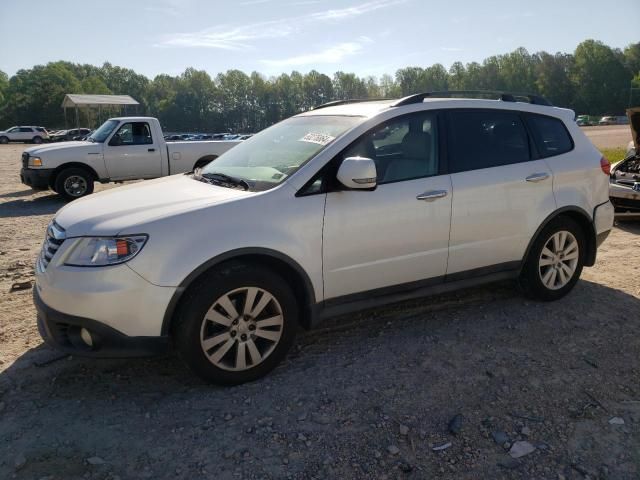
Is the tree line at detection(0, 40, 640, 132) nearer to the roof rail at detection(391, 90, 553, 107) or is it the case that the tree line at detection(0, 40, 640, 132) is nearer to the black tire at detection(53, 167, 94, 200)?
the black tire at detection(53, 167, 94, 200)

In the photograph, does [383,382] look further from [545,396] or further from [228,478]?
[228,478]

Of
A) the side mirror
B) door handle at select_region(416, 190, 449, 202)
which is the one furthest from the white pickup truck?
the side mirror

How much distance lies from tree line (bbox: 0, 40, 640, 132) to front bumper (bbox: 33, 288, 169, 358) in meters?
93.1

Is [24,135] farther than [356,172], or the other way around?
[24,135]

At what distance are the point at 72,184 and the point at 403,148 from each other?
370 inches

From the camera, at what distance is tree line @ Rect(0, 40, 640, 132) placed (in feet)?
348

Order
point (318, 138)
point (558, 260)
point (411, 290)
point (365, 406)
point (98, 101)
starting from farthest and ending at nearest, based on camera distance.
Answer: point (98, 101)
point (558, 260)
point (411, 290)
point (318, 138)
point (365, 406)

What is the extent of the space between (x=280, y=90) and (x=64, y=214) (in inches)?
5320

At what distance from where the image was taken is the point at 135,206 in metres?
3.35

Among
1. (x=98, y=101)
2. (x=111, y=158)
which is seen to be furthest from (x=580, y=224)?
(x=98, y=101)

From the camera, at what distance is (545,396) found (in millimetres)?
3223

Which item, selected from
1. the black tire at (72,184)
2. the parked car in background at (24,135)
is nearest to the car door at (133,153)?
the black tire at (72,184)

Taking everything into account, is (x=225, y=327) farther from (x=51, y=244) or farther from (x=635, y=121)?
(x=635, y=121)

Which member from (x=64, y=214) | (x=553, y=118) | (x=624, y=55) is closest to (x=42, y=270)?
(x=64, y=214)
